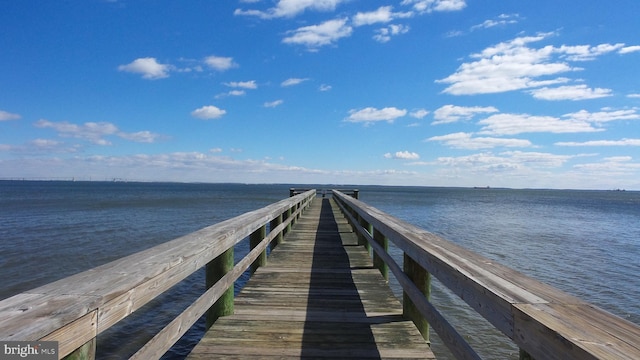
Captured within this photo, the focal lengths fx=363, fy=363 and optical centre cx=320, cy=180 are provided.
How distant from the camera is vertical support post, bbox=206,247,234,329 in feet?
11.4

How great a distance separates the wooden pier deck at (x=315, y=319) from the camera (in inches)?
121

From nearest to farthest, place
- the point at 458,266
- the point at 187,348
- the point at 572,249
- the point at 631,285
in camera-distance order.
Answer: the point at 458,266 → the point at 187,348 → the point at 631,285 → the point at 572,249

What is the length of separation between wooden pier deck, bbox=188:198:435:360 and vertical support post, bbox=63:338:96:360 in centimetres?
171

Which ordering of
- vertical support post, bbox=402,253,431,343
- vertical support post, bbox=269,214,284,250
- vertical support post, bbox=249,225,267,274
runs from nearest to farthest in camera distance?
vertical support post, bbox=402,253,431,343 → vertical support post, bbox=249,225,267,274 → vertical support post, bbox=269,214,284,250

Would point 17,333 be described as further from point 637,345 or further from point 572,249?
point 572,249

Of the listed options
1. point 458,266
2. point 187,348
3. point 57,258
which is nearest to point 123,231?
point 57,258

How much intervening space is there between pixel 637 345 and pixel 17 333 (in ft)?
6.51

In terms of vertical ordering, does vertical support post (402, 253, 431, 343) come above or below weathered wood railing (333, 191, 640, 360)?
below

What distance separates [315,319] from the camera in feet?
12.5

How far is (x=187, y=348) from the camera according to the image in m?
5.81

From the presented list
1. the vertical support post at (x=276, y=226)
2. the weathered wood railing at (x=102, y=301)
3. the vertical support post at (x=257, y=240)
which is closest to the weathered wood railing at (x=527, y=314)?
the weathered wood railing at (x=102, y=301)

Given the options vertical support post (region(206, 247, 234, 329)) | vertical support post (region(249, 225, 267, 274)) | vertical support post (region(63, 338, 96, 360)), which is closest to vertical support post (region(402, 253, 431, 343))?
vertical support post (region(206, 247, 234, 329))

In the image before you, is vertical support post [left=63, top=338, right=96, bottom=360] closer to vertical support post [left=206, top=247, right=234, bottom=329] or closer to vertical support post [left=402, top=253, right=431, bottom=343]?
vertical support post [left=206, top=247, right=234, bottom=329]

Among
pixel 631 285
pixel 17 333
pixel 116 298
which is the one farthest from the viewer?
pixel 631 285
